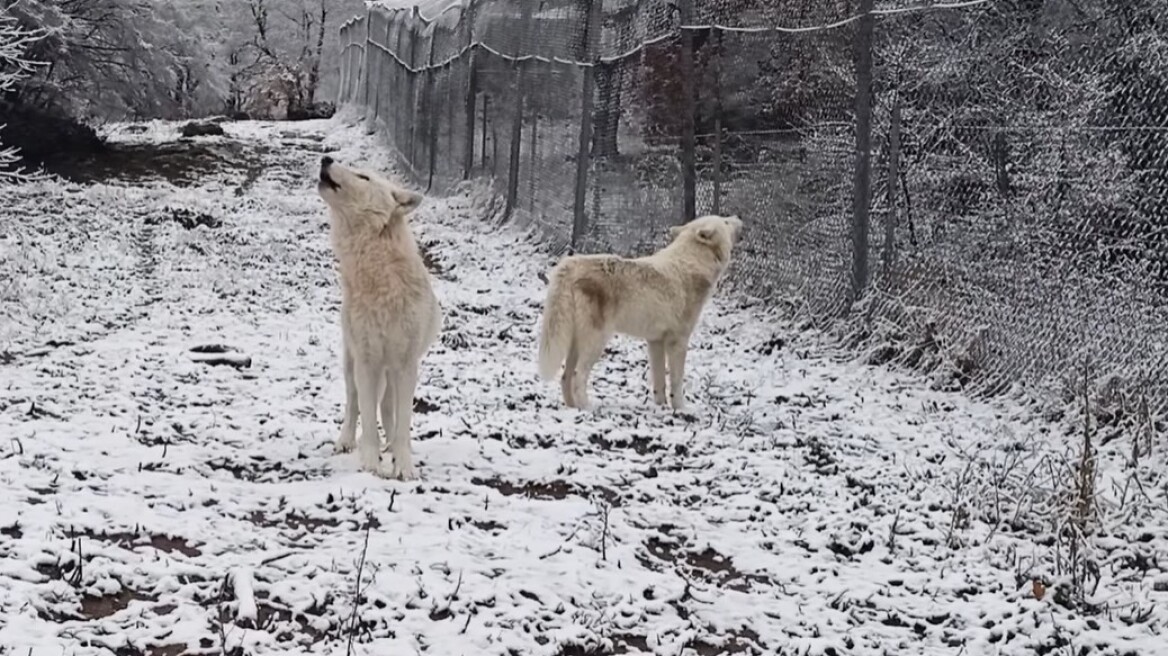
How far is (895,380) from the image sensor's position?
745 centimetres

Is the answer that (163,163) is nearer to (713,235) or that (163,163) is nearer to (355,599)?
(713,235)

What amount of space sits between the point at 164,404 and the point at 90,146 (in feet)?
Result: 50.3

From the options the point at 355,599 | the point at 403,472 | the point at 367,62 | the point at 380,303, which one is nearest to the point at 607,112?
the point at 380,303

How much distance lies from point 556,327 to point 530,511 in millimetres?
1945

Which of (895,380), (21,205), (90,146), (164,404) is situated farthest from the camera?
(90,146)

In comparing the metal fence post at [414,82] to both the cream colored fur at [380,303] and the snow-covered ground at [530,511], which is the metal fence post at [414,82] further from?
the cream colored fur at [380,303]

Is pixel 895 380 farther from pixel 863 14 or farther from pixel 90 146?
pixel 90 146

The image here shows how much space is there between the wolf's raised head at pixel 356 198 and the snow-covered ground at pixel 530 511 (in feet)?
3.96

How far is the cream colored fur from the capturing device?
5.16m

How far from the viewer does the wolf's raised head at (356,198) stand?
5.27 m

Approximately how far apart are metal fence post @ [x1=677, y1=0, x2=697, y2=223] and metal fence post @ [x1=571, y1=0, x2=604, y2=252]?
185cm

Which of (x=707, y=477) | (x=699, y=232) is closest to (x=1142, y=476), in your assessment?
(x=707, y=477)

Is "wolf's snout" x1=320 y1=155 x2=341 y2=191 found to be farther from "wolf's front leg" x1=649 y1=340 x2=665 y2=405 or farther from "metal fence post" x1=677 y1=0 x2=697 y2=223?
"metal fence post" x1=677 y1=0 x2=697 y2=223

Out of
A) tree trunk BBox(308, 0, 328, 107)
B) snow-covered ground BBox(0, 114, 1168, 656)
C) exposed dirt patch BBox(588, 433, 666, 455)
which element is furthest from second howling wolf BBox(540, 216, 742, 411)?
tree trunk BBox(308, 0, 328, 107)
